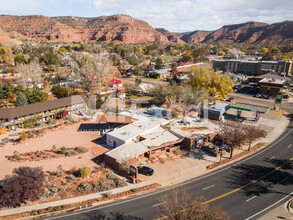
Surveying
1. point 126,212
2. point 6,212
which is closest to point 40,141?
point 6,212

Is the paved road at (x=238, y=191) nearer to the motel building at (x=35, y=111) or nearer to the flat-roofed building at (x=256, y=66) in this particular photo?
the motel building at (x=35, y=111)

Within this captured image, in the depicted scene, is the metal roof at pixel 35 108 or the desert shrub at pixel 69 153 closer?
the desert shrub at pixel 69 153

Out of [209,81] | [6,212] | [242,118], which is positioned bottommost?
[6,212]

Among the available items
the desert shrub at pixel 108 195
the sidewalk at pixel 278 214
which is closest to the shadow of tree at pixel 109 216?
the desert shrub at pixel 108 195

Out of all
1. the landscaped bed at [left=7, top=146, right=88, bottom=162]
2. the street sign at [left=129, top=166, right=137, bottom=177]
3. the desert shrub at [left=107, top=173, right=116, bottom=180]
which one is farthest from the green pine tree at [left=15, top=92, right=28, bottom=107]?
the street sign at [left=129, top=166, right=137, bottom=177]

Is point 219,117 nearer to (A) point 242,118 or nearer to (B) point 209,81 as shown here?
(A) point 242,118

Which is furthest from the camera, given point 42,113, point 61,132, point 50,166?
point 42,113

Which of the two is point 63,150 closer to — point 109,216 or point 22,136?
point 22,136
